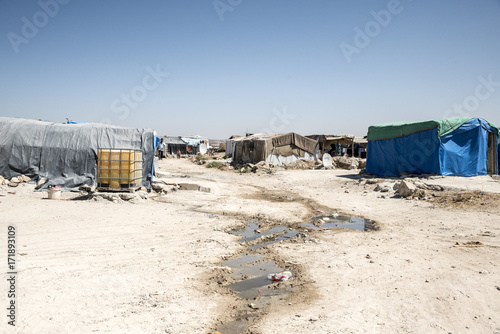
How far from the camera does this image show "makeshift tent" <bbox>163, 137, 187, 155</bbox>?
43.7m

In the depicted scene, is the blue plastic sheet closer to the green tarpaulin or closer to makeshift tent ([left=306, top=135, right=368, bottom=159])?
the green tarpaulin

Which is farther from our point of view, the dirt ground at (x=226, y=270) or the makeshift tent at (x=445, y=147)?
the makeshift tent at (x=445, y=147)

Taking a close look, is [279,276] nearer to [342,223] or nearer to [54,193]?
[342,223]

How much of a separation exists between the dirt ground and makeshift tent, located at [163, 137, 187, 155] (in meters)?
34.4

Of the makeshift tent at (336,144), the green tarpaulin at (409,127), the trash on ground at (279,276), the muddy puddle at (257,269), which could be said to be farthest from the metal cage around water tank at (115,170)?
the makeshift tent at (336,144)

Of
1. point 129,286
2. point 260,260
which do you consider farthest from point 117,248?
point 260,260

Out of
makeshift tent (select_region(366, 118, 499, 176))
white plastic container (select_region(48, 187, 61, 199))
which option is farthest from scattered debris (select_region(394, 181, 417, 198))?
white plastic container (select_region(48, 187, 61, 199))

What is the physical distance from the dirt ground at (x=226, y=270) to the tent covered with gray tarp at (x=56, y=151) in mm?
3009

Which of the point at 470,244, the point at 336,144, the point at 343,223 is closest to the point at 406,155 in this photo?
the point at 343,223

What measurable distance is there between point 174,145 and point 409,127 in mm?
33229

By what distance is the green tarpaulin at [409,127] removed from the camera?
47.7ft

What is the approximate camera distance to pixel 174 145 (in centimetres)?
4391

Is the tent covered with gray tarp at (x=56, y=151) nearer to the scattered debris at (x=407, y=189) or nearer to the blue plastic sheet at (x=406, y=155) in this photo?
the scattered debris at (x=407, y=189)

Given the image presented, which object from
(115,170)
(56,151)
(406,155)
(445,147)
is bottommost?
(115,170)
